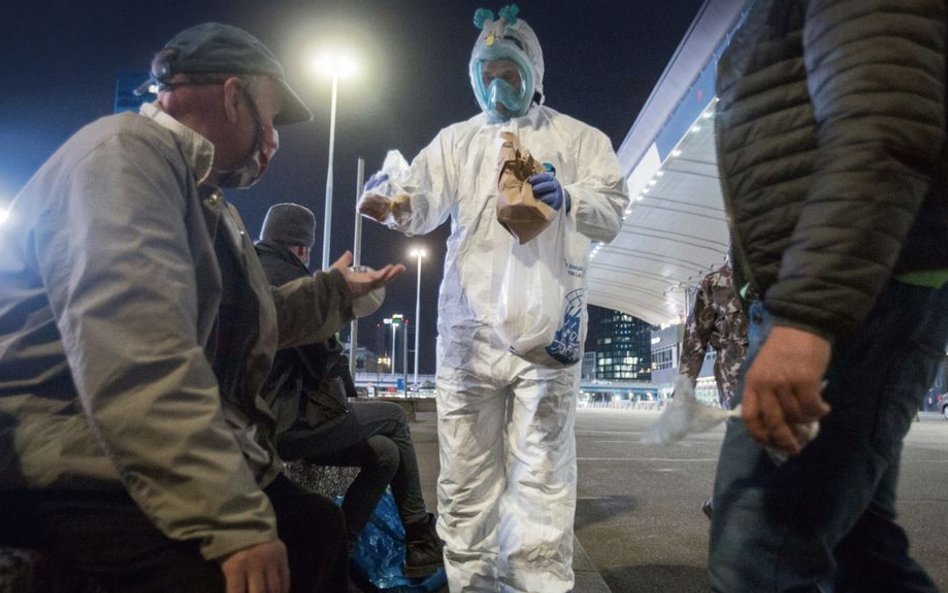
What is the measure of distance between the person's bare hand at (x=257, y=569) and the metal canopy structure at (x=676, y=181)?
10.3 m

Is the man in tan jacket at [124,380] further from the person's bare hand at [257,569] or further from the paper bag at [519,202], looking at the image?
the paper bag at [519,202]

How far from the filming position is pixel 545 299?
8.29ft

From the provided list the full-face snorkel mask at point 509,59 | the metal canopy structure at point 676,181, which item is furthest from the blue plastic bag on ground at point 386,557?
the metal canopy structure at point 676,181

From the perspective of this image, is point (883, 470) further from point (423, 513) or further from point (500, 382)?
point (423, 513)

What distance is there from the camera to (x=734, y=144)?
1.46 metres

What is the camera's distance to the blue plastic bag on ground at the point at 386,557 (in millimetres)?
3039

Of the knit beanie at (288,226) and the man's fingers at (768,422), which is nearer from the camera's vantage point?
the man's fingers at (768,422)

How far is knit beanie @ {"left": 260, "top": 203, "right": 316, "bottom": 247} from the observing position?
143 inches

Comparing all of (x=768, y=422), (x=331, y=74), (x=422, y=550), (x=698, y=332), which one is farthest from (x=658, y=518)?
(x=331, y=74)

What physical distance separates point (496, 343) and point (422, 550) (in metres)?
1.19

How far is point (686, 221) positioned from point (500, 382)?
3698cm

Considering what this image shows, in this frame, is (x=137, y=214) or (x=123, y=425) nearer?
(x=123, y=425)

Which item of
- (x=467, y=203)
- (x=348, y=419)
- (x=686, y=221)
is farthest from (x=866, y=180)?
(x=686, y=221)

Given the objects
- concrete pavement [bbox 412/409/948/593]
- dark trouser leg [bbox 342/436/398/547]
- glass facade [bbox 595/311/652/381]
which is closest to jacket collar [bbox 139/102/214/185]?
dark trouser leg [bbox 342/436/398/547]
